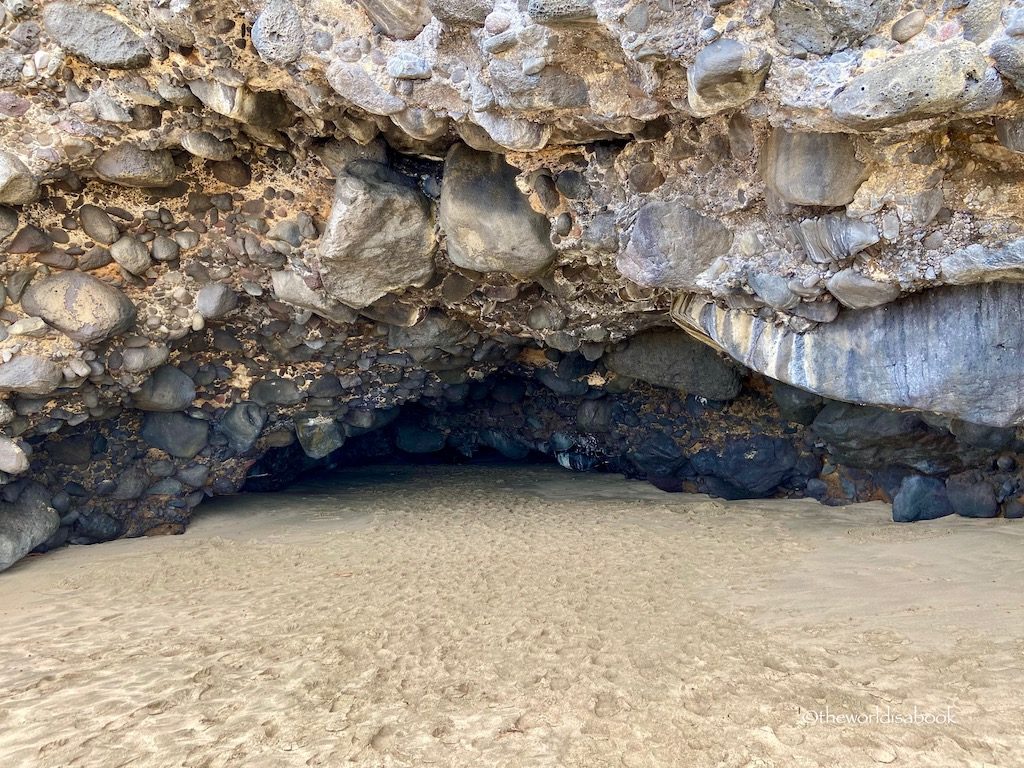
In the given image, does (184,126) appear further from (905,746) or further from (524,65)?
(905,746)

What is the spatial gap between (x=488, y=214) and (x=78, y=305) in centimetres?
268

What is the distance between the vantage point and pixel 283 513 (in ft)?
21.1

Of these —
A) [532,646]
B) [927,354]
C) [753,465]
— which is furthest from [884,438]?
[532,646]

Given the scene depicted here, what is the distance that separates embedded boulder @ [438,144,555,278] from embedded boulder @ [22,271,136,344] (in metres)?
2.27

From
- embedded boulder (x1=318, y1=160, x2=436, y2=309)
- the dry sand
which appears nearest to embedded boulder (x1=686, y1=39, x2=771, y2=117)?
embedded boulder (x1=318, y1=160, x2=436, y2=309)

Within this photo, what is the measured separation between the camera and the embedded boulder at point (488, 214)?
3.70 m

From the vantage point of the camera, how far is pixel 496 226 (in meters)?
3.77

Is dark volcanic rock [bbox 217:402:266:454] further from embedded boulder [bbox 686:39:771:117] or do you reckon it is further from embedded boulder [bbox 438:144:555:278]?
embedded boulder [bbox 686:39:771:117]

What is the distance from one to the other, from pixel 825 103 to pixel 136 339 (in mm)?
4489

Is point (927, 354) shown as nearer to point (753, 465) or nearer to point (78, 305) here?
point (753, 465)

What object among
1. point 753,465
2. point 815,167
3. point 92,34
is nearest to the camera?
point 815,167

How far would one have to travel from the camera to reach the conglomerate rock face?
2412 mm

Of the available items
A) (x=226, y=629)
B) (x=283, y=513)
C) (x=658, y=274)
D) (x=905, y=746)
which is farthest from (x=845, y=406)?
(x=283, y=513)

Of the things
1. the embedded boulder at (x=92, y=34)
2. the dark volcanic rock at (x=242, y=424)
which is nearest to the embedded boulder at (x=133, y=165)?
the embedded boulder at (x=92, y=34)
